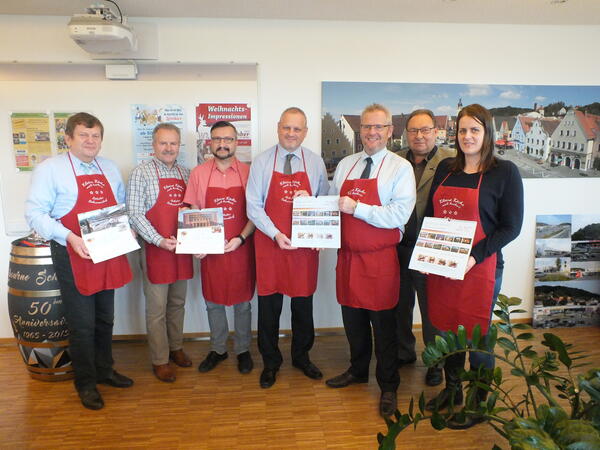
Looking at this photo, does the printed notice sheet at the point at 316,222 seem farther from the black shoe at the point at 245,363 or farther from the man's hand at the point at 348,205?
the black shoe at the point at 245,363

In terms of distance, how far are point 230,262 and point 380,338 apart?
1.09 meters

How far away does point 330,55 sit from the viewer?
3094 millimetres

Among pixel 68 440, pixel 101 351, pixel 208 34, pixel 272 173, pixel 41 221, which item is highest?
pixel 208 34

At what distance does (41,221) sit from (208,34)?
183 centimetres

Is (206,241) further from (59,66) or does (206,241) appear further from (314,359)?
(59,66)

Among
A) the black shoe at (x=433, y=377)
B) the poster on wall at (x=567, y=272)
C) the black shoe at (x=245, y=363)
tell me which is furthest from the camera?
the poster on wall at (x=567, y=272)

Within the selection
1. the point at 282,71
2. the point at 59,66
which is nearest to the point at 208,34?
the point at 282,71

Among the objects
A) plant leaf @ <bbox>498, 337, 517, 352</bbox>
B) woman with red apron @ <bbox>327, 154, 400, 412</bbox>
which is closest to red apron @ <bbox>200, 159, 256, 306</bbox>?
woman with red apron @ <bbox>327, 154, 400, 412</bbox>

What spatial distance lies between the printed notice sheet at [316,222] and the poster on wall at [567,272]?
88.1 inches

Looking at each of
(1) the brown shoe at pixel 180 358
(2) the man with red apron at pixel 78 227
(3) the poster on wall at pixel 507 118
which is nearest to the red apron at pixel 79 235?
(2) the man with red apron at pixel 78 227

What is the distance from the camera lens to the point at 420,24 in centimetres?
312

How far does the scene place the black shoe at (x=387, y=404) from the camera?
2.30 metres

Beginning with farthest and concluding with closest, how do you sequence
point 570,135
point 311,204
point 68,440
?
1. point 570,135
2. point 311,204
3. point 68,440

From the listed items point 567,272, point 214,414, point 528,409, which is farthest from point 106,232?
point 567,272
